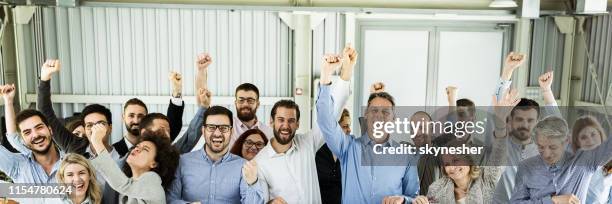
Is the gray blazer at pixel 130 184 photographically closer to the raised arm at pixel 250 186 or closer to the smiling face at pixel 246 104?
the raised arm at pixel 250 186

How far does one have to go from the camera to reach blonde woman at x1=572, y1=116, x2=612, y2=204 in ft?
11.0

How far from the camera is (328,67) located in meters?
2.95

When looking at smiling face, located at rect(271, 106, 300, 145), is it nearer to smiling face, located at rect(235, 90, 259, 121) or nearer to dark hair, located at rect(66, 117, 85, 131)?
smiling face, located at rect(235, 90, 259, 121)

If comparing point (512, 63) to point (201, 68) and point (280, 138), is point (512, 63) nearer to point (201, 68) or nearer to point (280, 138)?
point (280, 138)

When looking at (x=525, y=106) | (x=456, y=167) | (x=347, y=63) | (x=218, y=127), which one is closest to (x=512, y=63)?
(x=525, y=106)

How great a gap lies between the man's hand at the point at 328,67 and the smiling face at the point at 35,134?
181 cm

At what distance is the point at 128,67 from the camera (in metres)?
4.99

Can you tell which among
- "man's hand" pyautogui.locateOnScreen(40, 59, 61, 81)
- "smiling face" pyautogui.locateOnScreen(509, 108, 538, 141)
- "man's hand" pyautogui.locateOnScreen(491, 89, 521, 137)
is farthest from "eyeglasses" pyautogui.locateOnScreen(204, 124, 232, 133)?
"smiling face" pyautogui.locateOnScreen(509, 108, 538, 141)

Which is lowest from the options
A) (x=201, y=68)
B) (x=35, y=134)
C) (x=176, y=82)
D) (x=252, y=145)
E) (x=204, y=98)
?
(x=252, y=145)

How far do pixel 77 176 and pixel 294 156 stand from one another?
1400 mm

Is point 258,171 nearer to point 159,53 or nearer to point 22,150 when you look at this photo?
point 22,150

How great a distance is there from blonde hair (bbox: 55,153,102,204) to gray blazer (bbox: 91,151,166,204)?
48 millimetres

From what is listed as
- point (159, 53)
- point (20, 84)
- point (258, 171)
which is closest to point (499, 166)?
point (258, 171)

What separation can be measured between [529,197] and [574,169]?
0.37 m
